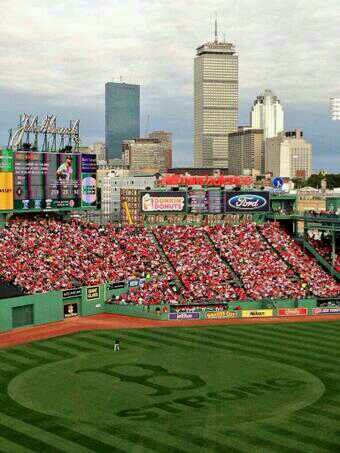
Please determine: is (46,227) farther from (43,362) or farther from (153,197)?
(43,362)

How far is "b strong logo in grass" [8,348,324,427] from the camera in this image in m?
29.6

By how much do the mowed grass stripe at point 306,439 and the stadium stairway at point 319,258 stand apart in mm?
38811

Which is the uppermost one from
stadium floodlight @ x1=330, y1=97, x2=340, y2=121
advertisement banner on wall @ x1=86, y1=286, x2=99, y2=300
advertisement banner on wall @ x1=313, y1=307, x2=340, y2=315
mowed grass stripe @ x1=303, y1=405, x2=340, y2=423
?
stadium floodlight @ x1=330, y1=97, x2=340, y2=121

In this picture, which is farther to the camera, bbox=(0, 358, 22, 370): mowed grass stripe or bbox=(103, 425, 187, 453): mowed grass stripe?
bbox=(0, 358, 22, 370): mowed grass stripe

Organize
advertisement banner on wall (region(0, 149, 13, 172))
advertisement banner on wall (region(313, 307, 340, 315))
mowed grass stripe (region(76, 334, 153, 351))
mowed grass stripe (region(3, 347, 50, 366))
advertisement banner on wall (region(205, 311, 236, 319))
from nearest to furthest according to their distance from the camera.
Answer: mowed grass stripe (region(3, 347, 50, 366)) < mowed grass stripe (region(76, 334, 153, 351)) < advertisement banner on wall (region(205, 311, 236, 319)) < advertisement banner on wall (region(313, 307, 340, 315)) < advertisement banner on wall (region(0, 149, 13, 172))

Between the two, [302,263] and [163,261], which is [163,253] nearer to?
[163,261]

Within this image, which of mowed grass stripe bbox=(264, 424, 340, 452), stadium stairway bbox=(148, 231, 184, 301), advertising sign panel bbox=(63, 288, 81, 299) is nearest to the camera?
mowed grass stripe bbox=(264, 424, 340, 452)

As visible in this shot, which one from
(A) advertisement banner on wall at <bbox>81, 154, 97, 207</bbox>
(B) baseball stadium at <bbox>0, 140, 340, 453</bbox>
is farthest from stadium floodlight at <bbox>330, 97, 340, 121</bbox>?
(A) advertisement banner on wall at <bbox>81, 154, 97, 207</bbox>

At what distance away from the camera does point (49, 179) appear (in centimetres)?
6031

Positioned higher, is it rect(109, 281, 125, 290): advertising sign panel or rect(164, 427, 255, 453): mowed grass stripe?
rect(109, 281, 125, 290): advertising sign panel

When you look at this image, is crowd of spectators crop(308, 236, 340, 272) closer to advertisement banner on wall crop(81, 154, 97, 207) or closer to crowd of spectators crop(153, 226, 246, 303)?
crowd of spectators crop(153, 226, 246, 303)

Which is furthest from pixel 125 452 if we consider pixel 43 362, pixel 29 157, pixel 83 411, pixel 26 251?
pixel 29 157

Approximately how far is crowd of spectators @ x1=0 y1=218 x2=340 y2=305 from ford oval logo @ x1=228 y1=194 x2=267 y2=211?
2.98m

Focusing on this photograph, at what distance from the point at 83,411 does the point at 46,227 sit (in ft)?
108
